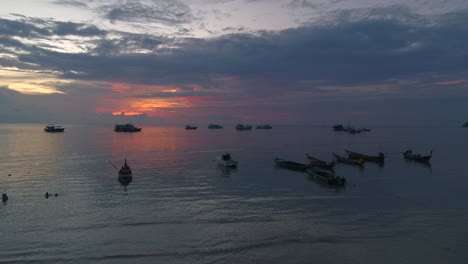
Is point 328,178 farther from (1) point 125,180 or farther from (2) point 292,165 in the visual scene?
(1) point 125,180

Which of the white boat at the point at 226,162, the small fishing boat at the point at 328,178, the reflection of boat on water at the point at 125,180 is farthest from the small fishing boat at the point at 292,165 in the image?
the reflection of boat on water at the point at 125,180

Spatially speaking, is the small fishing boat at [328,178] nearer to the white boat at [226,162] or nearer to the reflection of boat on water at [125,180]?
the white boat at [226,162]

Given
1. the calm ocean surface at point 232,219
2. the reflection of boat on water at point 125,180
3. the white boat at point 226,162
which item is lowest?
the calm ocean surface at point 232,219

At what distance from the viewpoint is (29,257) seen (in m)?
22.5

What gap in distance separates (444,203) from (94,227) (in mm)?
32907

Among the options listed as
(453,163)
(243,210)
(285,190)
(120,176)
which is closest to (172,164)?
(120,176)

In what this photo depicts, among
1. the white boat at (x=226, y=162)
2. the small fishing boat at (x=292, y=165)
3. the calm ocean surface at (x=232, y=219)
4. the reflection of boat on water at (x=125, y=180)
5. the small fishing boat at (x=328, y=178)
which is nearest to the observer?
the calm ocean surface at (x=232, y=219)

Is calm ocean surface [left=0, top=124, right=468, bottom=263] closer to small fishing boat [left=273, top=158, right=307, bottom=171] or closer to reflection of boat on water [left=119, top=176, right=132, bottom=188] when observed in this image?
reflection of boat on water [left=119, top=176, right=132, bottom=188]

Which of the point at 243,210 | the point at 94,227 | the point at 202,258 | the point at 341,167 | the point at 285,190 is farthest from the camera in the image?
the point at 341,167

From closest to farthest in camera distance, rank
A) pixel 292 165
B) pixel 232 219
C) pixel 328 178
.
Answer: pixel 232 219 < pixel 328 178 < pixel 292 165

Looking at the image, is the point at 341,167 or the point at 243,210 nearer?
the point at 243,210

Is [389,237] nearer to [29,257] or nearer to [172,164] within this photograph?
[29,257]

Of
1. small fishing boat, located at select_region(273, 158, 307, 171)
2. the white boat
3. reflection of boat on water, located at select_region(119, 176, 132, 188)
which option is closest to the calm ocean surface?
reflection of boat on water, located at select_region(119, 176, 132, 188)

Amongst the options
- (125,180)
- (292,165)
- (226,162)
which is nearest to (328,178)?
(292,165)
